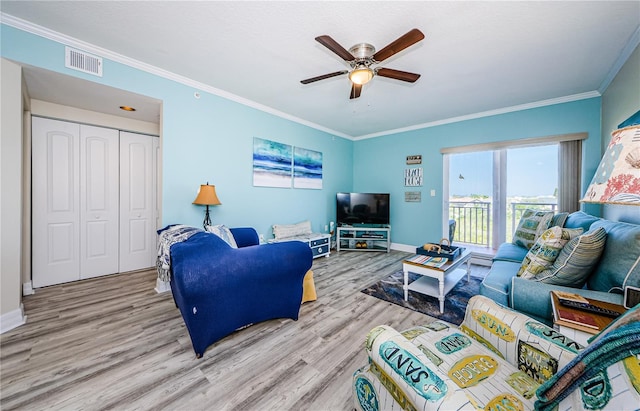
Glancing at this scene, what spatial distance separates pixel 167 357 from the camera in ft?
5.58

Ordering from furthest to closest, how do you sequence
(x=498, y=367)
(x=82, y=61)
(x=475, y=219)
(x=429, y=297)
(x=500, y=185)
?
1. (x=475, y=219)
2. (x=500, y=185)
3. (x=429, y=297)
4. (x=82, y=61)
5. (x=498, y=367)

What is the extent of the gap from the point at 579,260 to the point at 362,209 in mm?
3533

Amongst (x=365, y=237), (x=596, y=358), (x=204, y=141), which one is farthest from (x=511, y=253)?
(x=204, y=141)

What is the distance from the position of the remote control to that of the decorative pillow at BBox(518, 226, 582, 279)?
51 centimetres

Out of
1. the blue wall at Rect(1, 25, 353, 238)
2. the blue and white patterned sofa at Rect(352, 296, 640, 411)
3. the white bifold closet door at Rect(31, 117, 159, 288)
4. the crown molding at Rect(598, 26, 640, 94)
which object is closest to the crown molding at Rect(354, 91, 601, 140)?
the crown molding at Rect(598, 26, 640, 94)

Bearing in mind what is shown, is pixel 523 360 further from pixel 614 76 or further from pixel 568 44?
pixel 614 76

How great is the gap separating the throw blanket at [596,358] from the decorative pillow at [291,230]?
140 inches

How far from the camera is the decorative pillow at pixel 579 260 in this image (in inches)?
59.3

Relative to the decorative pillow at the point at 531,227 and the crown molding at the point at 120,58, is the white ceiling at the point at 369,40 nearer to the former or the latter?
the crown molding at the point at 120,58

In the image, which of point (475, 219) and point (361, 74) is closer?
point (361, 74)

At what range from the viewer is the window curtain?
10.7 ft

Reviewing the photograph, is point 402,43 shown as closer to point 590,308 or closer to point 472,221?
point 590,308

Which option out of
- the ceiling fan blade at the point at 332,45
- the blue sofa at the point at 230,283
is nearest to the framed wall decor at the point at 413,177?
the ceiling fan blade at the point at 332,45

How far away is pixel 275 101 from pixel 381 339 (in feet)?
11.7
